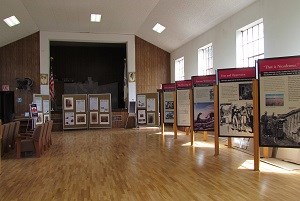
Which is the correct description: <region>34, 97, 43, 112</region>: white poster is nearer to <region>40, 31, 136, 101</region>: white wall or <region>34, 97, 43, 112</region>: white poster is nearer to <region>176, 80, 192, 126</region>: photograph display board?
<region>40, 31, 136, 101</region>: white wall

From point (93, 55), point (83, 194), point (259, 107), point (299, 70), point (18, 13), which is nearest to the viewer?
point (83, 194)

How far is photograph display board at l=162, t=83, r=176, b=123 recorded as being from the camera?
12664 mm

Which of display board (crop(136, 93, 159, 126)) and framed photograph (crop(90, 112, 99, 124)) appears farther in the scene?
framed photograph (crop(90, 112, 99, 124))

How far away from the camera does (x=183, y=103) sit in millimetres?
11117

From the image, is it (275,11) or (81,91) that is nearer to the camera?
(275,11)

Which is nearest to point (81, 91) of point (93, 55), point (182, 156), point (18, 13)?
point (93, 55)

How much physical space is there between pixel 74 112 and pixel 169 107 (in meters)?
6.29

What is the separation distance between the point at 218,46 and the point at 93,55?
11229mm

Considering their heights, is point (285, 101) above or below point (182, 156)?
above

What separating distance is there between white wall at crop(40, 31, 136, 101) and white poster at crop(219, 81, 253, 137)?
1109 centimetres

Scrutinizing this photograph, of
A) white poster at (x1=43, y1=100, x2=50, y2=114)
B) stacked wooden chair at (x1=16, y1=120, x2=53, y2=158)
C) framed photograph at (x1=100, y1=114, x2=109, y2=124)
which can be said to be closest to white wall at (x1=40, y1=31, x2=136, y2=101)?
framed photograph at (x1=100, y1=114, x2=109, y2=124)

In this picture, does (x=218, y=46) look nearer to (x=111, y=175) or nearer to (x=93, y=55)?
(x=111, y=175)

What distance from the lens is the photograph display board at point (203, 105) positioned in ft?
30.5

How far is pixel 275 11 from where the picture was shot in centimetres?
873
